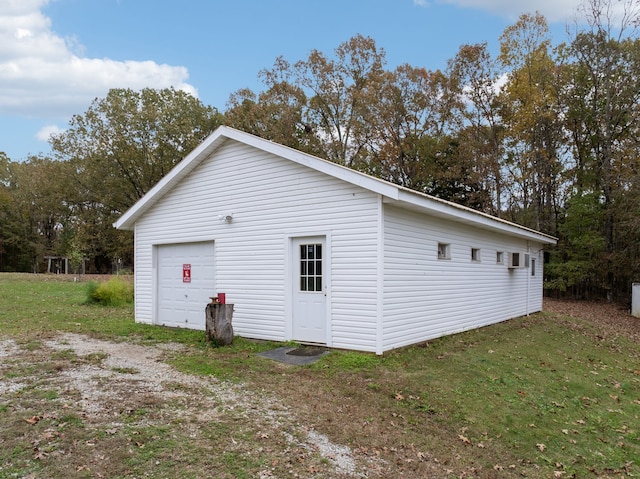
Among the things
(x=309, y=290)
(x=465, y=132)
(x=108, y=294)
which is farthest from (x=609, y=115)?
(x=108, y=294)

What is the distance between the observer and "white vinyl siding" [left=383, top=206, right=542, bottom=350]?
7.54 m

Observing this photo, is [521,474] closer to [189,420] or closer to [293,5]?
[189,420]

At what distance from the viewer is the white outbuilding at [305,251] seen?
7387 millimetres

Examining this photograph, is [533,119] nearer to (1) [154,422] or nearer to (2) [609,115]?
(2) [609,115]

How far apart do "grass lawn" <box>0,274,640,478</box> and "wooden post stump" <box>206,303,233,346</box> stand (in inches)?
10.6

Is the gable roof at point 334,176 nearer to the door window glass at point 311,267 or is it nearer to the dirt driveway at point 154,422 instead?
the door window glass at point 311,267

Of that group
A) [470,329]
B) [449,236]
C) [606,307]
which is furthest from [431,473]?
[606,307]

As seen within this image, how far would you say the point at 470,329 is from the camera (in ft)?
33.6

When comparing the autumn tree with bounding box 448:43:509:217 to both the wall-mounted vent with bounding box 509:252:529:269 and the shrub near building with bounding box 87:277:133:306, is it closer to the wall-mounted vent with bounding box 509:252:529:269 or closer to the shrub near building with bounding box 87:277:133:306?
the wall-mounted vent with bounding box 509:252:529:269

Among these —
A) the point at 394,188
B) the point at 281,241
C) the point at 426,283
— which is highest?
the point at 394,188

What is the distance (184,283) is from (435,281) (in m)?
5.69

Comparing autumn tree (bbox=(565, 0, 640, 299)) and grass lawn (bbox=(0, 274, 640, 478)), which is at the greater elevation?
autumn tree (bbox=(565, 0, 640, 299))

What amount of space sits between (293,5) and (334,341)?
10.9m

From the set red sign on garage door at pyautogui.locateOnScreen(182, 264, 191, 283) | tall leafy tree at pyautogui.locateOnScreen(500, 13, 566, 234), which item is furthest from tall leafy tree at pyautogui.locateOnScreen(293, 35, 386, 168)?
red sign on garage door at pyautogui.locateOnScreen(182, 264, 191, 283)
